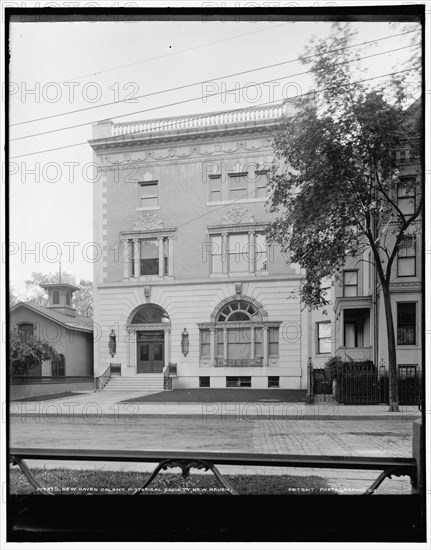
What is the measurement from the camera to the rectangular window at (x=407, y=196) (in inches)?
160

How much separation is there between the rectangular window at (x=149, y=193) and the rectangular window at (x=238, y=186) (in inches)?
21.2

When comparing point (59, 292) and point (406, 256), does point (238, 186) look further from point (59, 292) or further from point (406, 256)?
point (59, 292)

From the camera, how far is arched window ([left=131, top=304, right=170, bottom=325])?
429 cm

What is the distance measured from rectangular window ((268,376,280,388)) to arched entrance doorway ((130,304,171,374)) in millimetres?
766

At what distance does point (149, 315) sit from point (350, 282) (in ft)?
4.83

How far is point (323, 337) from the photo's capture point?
4.22 meters

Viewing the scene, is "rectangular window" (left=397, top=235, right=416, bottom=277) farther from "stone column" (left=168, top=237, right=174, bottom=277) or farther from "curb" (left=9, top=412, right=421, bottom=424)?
"stone column" (left=168, top=237, right=174, bottom=277)

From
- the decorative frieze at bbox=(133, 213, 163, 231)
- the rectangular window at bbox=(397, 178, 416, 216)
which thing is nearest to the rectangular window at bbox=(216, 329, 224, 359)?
the decorative frieze at bbox=(133, 213, 163, 231)

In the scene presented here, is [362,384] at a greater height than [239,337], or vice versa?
[239,337]

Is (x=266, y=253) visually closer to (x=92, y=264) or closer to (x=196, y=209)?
(x=196, y=209)

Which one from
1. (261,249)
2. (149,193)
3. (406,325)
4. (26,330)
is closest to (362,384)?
(406,325)

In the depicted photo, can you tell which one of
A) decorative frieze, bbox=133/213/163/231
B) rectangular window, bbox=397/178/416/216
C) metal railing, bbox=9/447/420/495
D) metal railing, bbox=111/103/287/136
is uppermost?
metal railing, bbox=111/103/287/136

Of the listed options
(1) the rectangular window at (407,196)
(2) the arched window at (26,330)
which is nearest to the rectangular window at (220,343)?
(2) the arched window at (26,330)

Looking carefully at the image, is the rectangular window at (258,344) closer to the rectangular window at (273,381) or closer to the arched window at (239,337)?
the arched window at (239,337)
